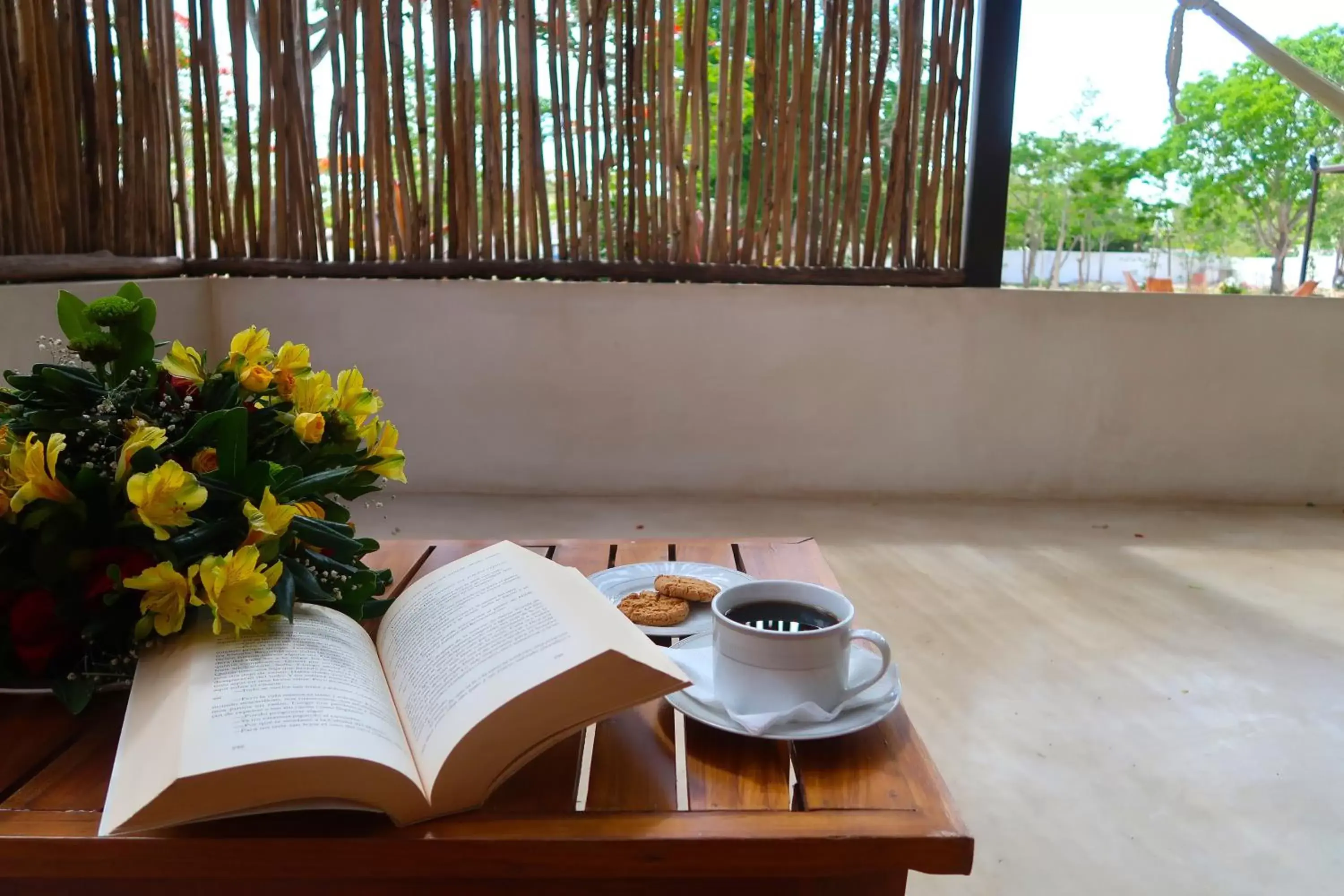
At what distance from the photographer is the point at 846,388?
2527 mm

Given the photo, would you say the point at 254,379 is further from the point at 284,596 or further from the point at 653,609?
the point at 653,609

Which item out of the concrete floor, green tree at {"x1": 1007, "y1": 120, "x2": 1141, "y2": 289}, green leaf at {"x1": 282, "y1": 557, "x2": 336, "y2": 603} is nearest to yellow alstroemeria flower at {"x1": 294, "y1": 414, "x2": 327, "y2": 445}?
green leaf at {"x1": 282, "y1": 557, "x2": 336, "y2": 603}

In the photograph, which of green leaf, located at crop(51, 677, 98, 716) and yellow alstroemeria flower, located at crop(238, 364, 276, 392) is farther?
yellow alstroemeria flower, located at crop(238, 364, 276, 392)

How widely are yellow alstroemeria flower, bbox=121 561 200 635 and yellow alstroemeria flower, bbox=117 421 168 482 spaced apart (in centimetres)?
7

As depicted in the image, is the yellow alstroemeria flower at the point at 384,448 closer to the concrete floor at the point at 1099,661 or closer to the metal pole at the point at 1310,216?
the concrete floor at the point at 1099,661

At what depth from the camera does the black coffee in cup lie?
0.65 meters

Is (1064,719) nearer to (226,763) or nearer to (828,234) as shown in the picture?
(226,763)

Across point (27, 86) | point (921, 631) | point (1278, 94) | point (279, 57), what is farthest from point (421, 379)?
point (1278, 94)

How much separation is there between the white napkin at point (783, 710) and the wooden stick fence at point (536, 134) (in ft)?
6.08

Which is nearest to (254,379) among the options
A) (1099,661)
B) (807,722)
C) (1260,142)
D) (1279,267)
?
(807,722)

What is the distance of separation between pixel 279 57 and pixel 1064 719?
226cm

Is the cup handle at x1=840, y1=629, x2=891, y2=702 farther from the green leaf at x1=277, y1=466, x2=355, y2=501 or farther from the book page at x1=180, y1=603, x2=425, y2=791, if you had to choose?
the green leaf at x1=277, y1=466, x2=355, y2=501

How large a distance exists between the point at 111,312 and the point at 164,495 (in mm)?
192

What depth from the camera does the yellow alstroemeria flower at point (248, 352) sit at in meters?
0.75
